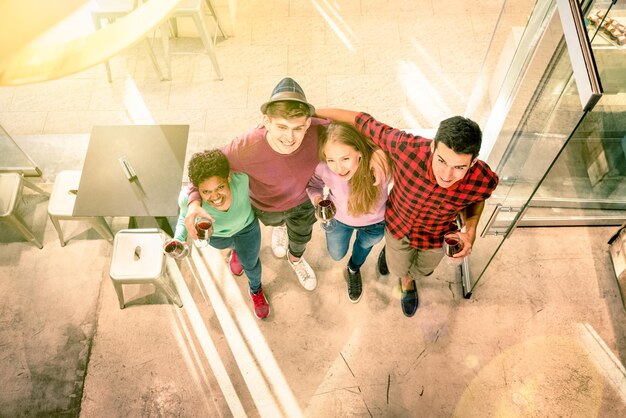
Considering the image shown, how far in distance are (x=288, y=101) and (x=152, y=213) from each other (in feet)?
4.84

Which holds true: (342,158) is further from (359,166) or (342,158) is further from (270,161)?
(270,161)

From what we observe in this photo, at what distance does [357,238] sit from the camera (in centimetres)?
299

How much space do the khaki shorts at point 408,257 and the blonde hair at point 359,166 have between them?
35cm

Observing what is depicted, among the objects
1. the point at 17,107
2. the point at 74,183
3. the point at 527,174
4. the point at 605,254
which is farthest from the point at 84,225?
the point at 605,254

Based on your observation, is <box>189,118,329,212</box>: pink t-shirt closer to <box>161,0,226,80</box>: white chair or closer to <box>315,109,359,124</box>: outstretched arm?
<box>315,109,359,124</box>: outstretched arm

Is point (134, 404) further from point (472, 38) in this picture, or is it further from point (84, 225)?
point (472, 38)

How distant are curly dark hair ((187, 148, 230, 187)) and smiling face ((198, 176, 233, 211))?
0.02 m

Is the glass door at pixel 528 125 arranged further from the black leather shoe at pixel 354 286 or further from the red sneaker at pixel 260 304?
the red sneaker at pixel 260 304

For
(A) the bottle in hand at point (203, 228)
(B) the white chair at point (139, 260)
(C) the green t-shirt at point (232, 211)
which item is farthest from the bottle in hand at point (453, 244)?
(B) the white chair at point (139, 260)

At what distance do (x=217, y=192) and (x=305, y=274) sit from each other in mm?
1344

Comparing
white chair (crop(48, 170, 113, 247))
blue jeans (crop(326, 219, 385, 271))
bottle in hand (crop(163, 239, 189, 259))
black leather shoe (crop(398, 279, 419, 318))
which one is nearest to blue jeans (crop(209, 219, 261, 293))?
bottle in hand (crop(163, 239, 189, 259))

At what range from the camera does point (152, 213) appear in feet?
9.95

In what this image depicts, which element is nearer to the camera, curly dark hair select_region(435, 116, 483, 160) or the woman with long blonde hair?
curly dark hair select_region(435, 116, 483, 160)

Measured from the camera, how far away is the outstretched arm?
237cm
